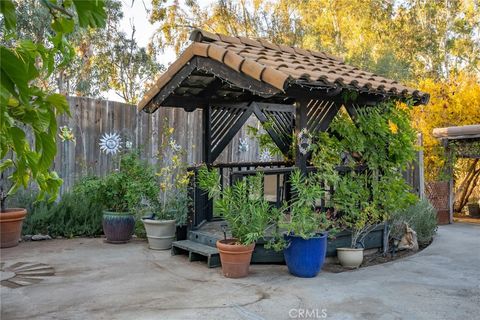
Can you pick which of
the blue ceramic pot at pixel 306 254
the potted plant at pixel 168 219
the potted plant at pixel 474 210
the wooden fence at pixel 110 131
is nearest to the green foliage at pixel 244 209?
the blue ceramic pot at pixel 306 254

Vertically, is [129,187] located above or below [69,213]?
above

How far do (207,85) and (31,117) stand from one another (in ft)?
16.9

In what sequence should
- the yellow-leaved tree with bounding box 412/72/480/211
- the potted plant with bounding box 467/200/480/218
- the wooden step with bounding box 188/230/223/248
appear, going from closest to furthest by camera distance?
1. the wooden step with bounding box 188/230/223/248
2. the yellow-leaved tree with bounding box 412/72/480/211
3. the potted plant with bounding box 467/200/480/218

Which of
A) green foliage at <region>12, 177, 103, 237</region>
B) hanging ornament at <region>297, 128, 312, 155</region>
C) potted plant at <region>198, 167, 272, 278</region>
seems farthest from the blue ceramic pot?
green foliage at <region>12, 177, 103, 237</region>

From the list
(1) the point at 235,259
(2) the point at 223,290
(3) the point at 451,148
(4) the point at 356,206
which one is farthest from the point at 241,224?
(3) the point at 451,148

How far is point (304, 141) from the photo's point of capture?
488cm

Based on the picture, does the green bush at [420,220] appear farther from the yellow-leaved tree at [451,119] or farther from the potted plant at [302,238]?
the yellow-leaved tree at [451,119]

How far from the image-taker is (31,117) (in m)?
0.87

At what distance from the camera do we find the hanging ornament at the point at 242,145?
9.89 meters

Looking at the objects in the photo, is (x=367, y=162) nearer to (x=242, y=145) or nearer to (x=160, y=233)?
(x=160, y=233)

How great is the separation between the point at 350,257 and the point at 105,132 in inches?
182

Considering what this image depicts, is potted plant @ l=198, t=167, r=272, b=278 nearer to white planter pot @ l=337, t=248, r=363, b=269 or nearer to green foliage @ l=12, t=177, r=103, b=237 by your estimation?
white planter pot @ l=337, t=248, r=363, b=269

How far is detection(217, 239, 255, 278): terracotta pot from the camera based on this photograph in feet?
14.4

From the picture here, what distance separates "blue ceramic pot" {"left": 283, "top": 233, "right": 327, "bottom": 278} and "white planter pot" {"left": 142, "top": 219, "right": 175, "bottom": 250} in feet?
6.42
